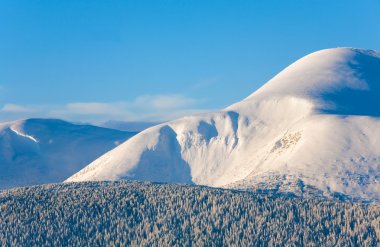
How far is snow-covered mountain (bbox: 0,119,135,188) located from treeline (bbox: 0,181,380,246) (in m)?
70.7

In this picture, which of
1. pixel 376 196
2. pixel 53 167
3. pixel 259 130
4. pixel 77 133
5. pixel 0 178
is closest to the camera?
pixel 376 196

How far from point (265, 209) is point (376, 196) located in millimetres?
30101

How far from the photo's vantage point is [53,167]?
12500 centimetres

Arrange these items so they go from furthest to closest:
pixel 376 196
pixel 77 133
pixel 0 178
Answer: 1. pixel 77 133
2. pixel 0 178
3. pixel 376 196

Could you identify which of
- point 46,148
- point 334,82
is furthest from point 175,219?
point 46,148

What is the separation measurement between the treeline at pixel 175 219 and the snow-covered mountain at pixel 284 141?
946 inches

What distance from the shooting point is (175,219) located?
39.2 meters

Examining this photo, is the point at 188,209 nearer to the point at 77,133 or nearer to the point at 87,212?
the point at 87,212

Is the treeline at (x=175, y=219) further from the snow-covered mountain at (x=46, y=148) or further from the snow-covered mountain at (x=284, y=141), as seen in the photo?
the snow-covered mountain at (x=46, y=148)

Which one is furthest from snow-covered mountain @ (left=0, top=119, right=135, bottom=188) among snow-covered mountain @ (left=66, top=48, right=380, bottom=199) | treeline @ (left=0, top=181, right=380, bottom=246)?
treeline @ (left=0, top=181, right=380, bottom=246)

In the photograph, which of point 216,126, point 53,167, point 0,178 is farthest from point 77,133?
point 216,126

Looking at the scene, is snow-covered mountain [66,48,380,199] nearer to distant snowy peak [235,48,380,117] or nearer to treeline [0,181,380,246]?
distant snowy peak [235,48,380,117]

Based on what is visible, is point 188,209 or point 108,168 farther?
point 108,168

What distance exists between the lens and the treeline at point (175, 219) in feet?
123
